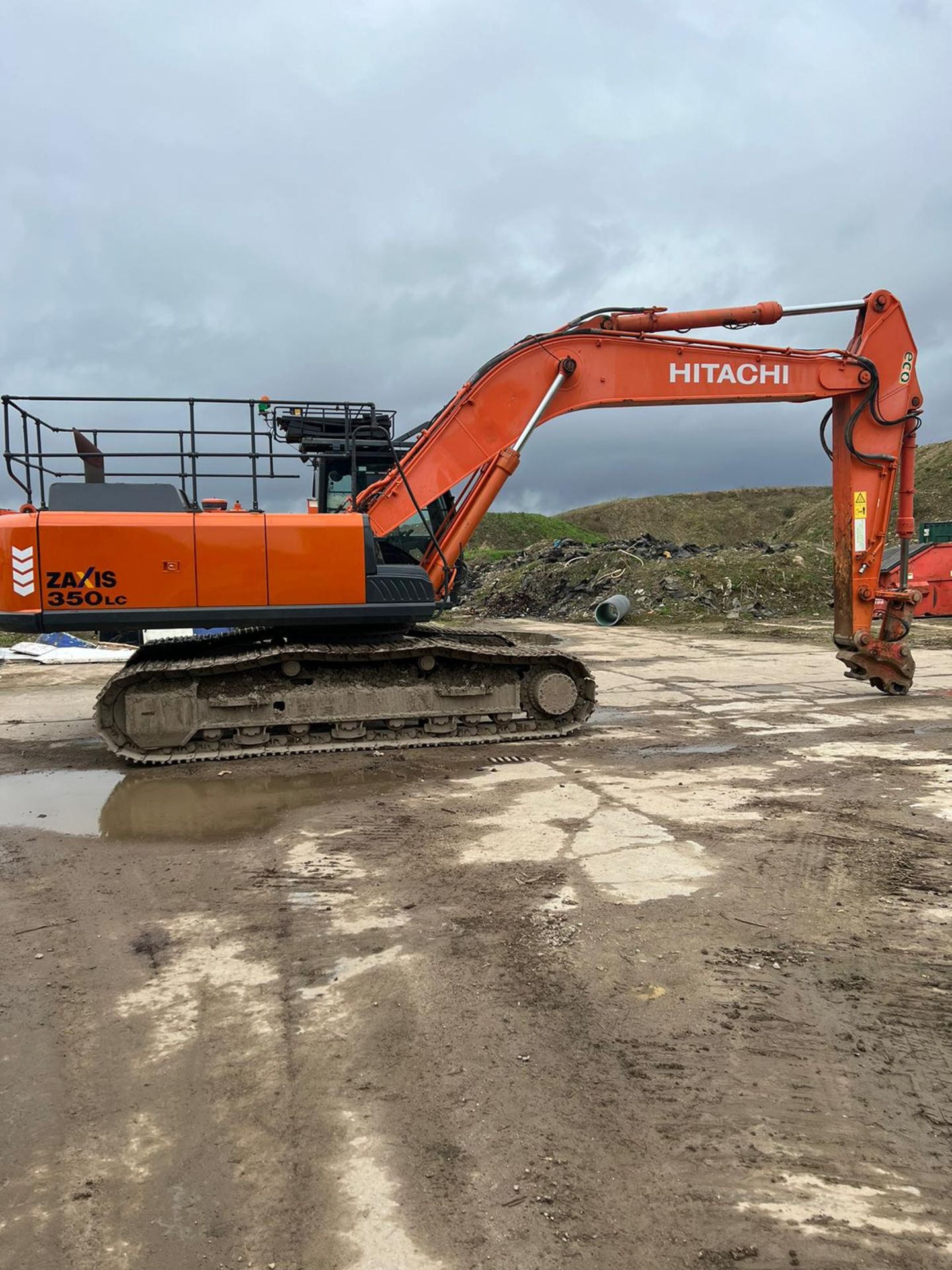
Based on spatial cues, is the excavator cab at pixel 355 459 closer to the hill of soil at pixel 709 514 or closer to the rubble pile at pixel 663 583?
the rubble pile at pixel 663 583

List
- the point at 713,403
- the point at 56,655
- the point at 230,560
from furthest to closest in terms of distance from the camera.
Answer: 1. the point at 56,655
2. the point at 713,403
3. the point at 230,560

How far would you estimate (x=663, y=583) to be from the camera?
76.5ft

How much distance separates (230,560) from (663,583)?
17.8m

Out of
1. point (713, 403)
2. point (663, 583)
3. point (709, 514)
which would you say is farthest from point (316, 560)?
point (709, 514)

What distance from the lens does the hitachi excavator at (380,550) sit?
275 inches

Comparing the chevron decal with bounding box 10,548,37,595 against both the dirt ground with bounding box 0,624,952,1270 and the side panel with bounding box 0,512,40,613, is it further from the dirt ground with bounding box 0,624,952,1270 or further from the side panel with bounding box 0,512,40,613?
the dirt ground with bounding box 0,624,952,1270

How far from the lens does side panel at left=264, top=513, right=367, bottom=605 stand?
7.23 metres

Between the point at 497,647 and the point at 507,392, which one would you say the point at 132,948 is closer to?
the point at 497,647

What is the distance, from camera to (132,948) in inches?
151

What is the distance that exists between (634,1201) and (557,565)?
2573 cm

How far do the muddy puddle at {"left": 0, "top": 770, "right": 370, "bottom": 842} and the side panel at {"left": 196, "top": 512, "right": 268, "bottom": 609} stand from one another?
1475 mm

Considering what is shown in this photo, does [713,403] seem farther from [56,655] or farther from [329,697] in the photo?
[56,655]

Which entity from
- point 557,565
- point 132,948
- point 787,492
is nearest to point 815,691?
point 132,948

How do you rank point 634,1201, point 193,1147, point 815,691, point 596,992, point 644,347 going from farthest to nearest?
point 815,691 < point 644,347 < point 596,992 < point 193,1147 < point 634,1201
